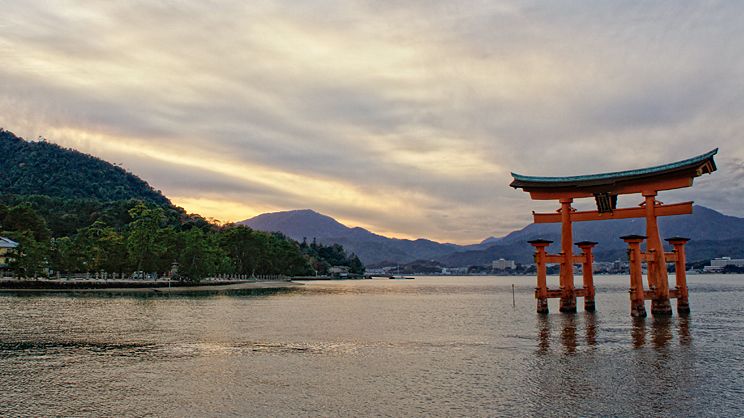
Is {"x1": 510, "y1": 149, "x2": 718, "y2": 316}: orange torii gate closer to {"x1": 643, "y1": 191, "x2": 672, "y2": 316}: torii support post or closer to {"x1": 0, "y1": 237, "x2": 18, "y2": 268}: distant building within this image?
{"x1": 643, "y1": 191, "x2": 672, "y2": 316}: torii support post

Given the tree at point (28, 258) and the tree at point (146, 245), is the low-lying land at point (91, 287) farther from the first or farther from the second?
the tree at point (146, 245)

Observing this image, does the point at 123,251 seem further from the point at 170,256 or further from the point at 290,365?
the point at 290,365

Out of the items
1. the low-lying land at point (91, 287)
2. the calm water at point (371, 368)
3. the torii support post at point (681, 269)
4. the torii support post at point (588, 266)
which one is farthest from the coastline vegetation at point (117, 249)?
the torii support post at point (681, 269)

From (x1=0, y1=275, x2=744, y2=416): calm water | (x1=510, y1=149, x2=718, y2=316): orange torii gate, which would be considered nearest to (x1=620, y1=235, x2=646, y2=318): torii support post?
(x1=510, y1=149, x2=718, y2=316): orange torii gate

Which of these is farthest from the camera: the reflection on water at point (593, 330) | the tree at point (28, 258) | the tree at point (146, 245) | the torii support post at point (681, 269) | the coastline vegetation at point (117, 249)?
the tree at point (146, 245)

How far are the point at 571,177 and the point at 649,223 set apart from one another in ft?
21.0

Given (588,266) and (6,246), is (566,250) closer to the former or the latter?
(588,266)

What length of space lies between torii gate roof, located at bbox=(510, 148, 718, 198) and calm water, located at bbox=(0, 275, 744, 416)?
396 inches

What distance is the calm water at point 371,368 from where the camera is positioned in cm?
1691

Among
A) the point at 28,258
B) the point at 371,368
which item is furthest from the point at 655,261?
the point at 28,258

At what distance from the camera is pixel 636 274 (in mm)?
39531

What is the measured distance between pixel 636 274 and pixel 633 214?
537 cm

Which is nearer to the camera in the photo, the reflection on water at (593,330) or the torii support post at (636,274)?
the reflection on water at (593,330)

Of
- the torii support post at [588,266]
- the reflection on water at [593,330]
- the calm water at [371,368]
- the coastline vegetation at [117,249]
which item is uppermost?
the coastline vegetation at [117,249]
